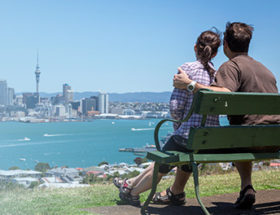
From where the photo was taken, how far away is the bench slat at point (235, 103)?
85.7 inches

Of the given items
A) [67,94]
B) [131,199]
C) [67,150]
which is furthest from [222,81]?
[67,94]

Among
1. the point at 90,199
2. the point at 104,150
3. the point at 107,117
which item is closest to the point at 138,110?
the point at 107,117

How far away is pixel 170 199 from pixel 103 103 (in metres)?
120

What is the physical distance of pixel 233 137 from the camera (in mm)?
2344

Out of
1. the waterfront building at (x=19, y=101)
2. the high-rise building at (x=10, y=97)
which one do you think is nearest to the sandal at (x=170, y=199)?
the high-rise building at (x=10, y=97)

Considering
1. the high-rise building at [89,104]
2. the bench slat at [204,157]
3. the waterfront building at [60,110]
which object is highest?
the bench slat at [204,157]

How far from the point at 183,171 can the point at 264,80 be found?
809 mm

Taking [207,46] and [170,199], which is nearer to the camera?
[207,46]

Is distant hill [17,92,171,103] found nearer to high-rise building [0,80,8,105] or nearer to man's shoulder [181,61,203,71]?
high-rise building [0,80,8,105]

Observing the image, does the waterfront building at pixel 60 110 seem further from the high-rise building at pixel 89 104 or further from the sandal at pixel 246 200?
the sandal at pixel 246 200

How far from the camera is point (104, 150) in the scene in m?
61.6

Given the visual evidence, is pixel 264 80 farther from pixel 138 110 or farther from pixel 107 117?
pixel 107 117

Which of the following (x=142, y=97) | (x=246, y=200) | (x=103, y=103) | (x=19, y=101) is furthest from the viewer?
(x=19, y=101)

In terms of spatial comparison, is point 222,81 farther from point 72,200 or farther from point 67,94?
point 67,94
